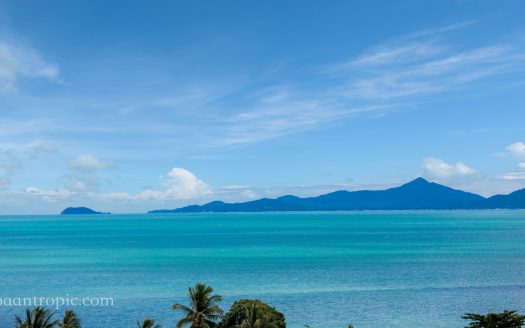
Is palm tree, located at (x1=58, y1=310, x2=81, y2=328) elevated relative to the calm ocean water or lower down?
elevated

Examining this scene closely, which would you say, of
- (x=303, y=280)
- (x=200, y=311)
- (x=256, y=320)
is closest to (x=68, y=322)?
(x=200, y=311)

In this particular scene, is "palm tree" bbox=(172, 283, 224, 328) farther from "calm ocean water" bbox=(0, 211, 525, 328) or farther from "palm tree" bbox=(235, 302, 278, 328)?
"calm ocean water" bbox=(0, 211, 525, 328)

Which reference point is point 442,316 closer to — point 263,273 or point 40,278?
point 263,273

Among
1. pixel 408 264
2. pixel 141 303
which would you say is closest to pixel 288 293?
pixel 141 303

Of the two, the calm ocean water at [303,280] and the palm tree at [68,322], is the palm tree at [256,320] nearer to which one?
the palm tree at [68,322]

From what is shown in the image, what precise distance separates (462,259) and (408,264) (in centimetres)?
1906

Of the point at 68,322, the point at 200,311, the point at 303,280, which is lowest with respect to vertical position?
the point at 303,280

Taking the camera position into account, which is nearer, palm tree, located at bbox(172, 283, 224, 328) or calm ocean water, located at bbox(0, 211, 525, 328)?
palm tree, located at bbox(172, 283, 224, 328)

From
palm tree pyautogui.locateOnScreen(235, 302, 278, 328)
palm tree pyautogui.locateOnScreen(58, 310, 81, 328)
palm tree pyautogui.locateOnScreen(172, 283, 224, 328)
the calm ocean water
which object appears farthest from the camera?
the calm ocean water

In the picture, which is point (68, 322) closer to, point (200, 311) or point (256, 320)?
point (200, 311)

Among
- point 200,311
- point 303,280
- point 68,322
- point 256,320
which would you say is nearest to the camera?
point 256,320

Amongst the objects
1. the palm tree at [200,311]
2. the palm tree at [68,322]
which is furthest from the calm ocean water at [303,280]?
the palm tree at [200,311]

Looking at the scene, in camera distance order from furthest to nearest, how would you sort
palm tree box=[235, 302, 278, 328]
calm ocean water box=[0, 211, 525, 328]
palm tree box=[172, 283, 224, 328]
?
calm ocean water box=[0, 211, 525, 328] → palm tree box=[172, 283, 224, 328] → palm tree box=[235, 302, 278, 328]

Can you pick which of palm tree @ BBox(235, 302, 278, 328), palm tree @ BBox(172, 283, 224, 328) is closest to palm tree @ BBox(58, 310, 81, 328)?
palm tree @ BBox(172, 283, 224, 328)
